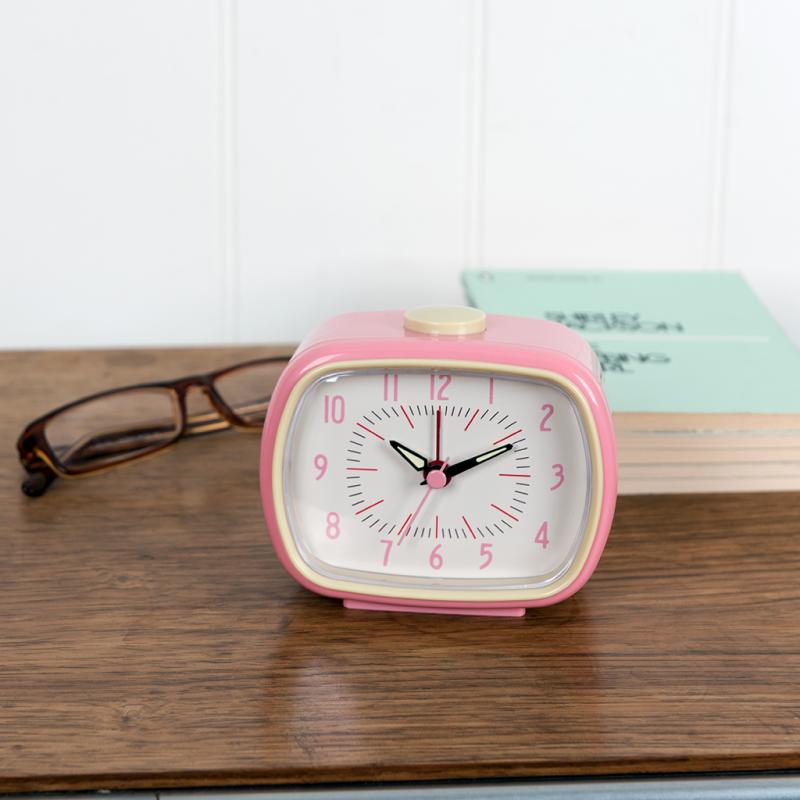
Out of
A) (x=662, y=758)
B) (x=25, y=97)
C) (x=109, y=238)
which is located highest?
(x=25, y=97)

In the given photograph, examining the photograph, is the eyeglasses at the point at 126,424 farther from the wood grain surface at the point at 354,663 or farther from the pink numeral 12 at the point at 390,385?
the pink numeral 12 at the point at 390,385

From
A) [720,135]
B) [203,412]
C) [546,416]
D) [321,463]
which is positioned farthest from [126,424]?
[720,135]

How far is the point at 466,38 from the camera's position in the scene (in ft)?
3.90

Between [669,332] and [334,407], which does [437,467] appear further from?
[669,332]

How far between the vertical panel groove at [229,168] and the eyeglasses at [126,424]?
0.24 m

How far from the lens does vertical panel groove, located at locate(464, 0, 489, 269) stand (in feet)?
3.89

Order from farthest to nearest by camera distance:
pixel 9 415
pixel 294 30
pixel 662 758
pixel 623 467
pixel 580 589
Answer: pixel 294 30 → pixel 9 415 → pixel 623 467 → pixel 580 589 → pixel 662 758

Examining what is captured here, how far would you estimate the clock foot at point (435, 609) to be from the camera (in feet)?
2.10

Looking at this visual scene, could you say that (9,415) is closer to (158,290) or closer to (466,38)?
(158,290)

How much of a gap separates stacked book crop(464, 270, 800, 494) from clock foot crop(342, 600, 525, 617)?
22 cm

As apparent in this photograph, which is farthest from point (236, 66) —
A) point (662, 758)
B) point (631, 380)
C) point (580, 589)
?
point (662, 758)

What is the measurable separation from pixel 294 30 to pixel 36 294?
1.42 feet

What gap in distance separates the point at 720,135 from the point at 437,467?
2.56ft

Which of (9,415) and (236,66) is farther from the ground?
(236,66)
